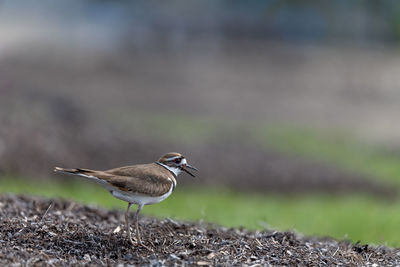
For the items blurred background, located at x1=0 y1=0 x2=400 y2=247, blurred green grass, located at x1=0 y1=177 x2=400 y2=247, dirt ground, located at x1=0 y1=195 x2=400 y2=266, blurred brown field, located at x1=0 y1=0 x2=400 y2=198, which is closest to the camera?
dirt ground, located at x1=0 y1=195 x2=400 y2=266

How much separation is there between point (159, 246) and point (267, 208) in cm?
642

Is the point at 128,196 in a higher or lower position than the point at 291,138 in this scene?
higher

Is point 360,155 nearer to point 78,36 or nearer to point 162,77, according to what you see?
point 162,77

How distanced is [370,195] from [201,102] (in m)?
15.1

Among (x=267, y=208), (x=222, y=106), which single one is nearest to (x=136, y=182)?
(x=267, y=208)

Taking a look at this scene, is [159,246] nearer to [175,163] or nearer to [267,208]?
[175,163]

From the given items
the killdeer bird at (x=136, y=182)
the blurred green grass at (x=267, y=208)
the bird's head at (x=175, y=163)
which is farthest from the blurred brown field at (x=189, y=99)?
the killdeer bird at (x=136, y=182)

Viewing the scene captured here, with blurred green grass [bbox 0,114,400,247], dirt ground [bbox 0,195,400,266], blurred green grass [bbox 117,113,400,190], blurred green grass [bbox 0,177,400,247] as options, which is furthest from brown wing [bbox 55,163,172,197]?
blurred green grass [bbox 117,113,400,190]

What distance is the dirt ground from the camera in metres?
6.10

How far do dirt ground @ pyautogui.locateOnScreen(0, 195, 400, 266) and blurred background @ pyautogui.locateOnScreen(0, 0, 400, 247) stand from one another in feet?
4.45

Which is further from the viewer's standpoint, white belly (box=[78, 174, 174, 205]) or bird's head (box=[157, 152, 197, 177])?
bird's head (box=[157, 152, 197, 177])

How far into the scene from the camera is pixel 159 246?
6703 mm

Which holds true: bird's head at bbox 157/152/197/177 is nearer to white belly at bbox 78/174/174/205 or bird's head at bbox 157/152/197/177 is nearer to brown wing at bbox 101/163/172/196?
brown wing at bbox 101/163/172/196

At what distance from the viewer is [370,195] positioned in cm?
1530
